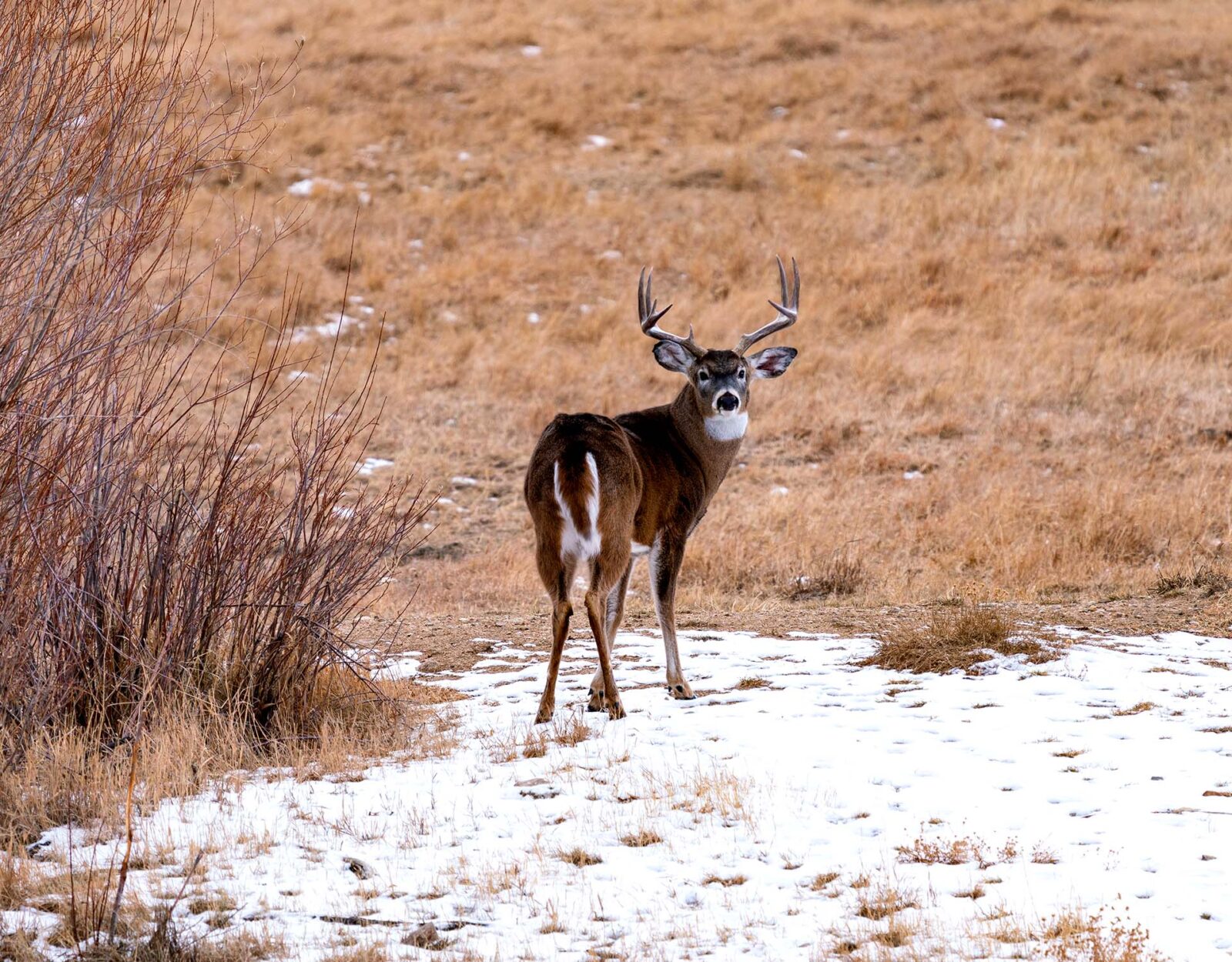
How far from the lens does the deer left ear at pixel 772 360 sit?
29.6 ft

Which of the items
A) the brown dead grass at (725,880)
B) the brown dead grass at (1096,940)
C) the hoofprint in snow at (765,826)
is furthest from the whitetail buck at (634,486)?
the brown dead grass at (1096,940)

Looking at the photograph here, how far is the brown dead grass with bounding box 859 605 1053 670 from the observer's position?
25.7 feet

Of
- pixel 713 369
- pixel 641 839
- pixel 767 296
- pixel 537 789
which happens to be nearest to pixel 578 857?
pixel 641 839

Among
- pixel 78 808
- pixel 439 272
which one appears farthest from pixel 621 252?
pixel 78 808

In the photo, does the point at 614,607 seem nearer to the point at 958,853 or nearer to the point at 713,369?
the point at 713,369

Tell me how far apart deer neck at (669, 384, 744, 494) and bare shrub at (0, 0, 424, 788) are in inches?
81.4

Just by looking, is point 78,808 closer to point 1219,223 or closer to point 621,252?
point 621,252

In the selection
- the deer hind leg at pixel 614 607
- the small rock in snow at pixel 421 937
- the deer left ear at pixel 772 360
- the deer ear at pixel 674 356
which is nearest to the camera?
the small rock in snow at pixel 421 937

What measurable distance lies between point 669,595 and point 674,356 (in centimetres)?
162

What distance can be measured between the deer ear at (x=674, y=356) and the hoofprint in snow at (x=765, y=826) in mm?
1981

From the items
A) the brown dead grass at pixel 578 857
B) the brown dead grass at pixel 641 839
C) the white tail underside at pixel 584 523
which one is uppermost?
the white tail underside at pixel 584 523

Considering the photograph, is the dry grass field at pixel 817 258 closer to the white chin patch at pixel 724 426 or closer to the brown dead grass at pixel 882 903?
the white chin patch at pixel 724 426

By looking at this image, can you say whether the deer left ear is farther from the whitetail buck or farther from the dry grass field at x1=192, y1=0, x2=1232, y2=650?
the dry grass field at x1=192, y1=0, x2=1232, y2=650

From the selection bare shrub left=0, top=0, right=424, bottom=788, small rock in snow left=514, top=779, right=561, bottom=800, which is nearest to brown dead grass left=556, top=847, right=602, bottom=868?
small rock in snow left=514, top=779, right=561, bottom=800
